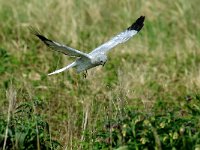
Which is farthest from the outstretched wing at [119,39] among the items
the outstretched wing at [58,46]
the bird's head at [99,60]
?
the outstretched wing at [58,46]

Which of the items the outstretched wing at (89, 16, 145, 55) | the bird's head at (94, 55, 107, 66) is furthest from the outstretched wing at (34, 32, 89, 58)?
the outstretched wing at (89, 16, 145, 55)

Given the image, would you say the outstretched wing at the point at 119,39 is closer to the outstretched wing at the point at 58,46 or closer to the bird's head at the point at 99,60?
the bird's head at the point at 99,60

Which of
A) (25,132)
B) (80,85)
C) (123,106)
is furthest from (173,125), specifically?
(80,85)

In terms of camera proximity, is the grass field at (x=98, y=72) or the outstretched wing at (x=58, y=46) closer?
the grass field at (x=98, y=72)

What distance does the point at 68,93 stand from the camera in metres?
7.89

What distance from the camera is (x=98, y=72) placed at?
8.50 metres

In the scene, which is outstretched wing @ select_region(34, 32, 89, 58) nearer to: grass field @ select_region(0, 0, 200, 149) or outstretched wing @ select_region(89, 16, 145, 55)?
grass field @ select_region(0, 0, 200, 149)

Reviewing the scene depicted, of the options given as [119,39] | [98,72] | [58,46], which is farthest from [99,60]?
[98,72]

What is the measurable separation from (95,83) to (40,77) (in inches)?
32.6

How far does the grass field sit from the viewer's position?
5371mm

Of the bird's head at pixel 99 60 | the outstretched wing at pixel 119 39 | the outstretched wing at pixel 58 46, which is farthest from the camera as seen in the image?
the outstretched wing at pixel 119 39

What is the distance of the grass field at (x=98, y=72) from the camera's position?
17.6 feet

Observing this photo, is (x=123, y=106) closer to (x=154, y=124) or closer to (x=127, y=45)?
(x=154, y=124)

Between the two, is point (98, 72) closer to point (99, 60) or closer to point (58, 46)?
point (99, 60)
